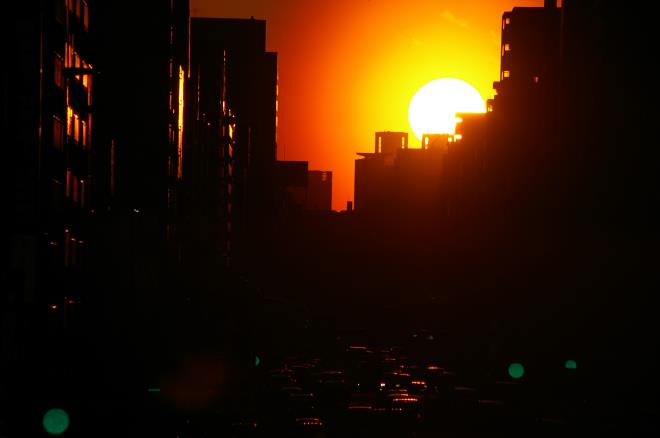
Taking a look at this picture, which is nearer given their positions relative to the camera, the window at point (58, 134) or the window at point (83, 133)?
the window at point (58, 134)

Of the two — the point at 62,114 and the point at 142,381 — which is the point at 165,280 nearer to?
the point at 62,114

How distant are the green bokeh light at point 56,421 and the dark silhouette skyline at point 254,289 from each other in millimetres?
109

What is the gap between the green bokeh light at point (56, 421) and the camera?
95.6 feet

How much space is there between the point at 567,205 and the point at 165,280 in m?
26.1

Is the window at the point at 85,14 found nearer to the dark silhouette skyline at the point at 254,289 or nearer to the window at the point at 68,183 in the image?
the dark silhouette skyline at the point at 254,289

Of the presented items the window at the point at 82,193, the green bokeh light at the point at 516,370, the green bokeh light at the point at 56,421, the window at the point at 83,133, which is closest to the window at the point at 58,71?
the window at the point at 83,133

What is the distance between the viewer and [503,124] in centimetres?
13788

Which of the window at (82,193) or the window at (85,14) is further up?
the window at (85,14)

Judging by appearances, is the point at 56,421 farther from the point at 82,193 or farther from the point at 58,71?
the point at 82,193

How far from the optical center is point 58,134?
69.8 meters

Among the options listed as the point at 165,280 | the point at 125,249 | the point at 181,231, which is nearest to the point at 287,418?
the point at 125,249

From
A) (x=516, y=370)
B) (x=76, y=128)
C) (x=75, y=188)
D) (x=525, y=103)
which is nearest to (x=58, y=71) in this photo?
(x=76, y=128)

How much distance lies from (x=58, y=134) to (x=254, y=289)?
4692 cm

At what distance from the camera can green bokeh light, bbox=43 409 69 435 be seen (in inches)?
1147
